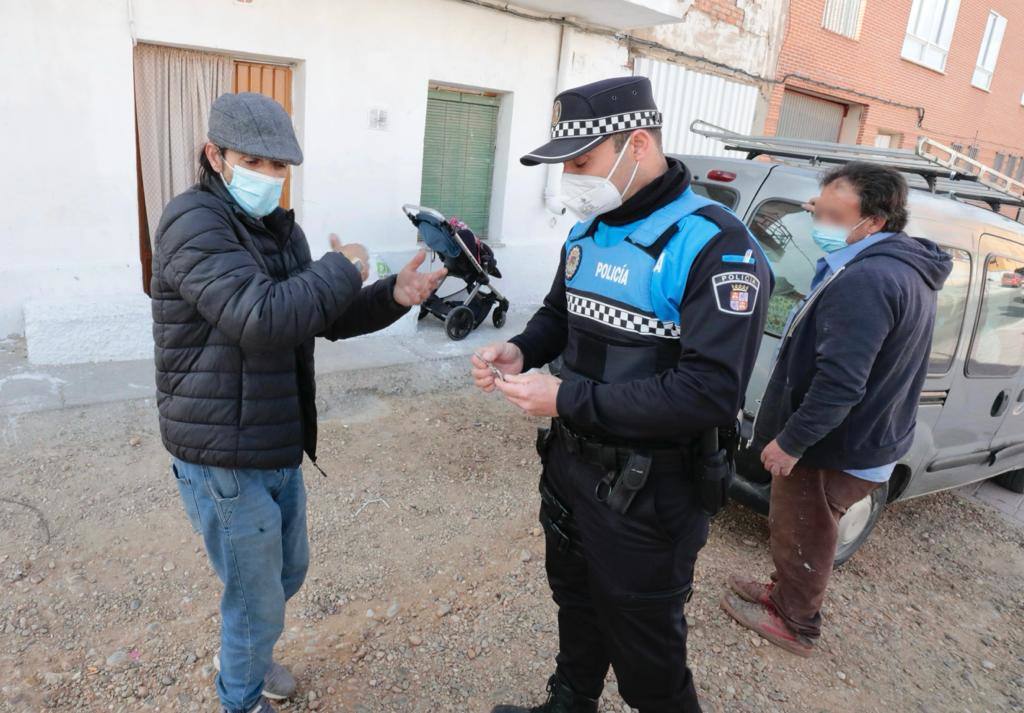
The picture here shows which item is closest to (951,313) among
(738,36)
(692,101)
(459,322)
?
(459,322)

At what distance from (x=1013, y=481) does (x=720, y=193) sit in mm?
3343

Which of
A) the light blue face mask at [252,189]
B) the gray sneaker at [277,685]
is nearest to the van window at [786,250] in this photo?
the light blue face mask at [252,189]

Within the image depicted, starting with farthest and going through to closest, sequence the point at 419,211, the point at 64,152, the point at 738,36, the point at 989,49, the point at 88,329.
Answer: the point at 989,49 < the point at 738,36 < the point at 419,211 < the point at 88,329 < the point at 64,152

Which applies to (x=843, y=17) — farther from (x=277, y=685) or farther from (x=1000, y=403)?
(x=277, y=685)

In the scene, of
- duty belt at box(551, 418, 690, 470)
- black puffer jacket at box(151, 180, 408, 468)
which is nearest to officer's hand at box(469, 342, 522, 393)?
duty belt at box(551, 418, 690, 470)

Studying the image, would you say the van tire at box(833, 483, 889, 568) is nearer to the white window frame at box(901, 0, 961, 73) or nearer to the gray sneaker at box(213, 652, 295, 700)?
the gray sneaker at box(213, 652, 295, 700)

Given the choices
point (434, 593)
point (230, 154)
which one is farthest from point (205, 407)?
point (434, 593)

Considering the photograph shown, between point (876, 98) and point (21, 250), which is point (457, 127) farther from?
point (876, 98)

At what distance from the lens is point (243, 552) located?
1967 millimetres

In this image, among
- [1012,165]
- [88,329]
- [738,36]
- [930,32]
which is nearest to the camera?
[88,329]

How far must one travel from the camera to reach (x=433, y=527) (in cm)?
359

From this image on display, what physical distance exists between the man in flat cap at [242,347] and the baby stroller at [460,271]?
151 inches

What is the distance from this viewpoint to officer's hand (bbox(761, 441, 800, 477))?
265 centimetres

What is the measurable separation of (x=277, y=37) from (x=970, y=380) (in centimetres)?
533
